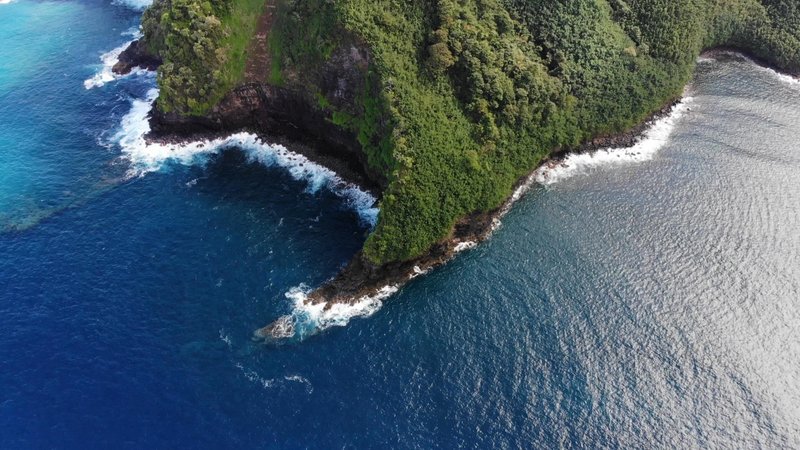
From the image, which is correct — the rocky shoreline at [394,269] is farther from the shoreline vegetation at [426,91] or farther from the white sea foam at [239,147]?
the white sea foam at [239,147]

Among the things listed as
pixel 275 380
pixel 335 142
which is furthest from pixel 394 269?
pixel 335 142

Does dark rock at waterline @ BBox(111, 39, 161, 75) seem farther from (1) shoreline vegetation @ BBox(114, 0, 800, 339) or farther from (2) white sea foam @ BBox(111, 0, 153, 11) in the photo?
(2) white sea foam @ BBox(111, 0, 153, 11)

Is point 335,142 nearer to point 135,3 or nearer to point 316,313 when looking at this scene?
point 316,313

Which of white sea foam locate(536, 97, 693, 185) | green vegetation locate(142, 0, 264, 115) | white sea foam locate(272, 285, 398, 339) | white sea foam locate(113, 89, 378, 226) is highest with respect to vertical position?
green vegetation locate(142, 0, 264, 115)

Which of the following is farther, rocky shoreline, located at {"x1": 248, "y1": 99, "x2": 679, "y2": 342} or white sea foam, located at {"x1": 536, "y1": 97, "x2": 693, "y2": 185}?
white sea foam, located at {"x1": 536, "y1": 97, "x2": 693, "y2": 185}

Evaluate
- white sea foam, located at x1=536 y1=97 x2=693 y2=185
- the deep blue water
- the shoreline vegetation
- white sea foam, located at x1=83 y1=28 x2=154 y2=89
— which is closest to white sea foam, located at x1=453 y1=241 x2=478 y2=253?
the shoreline vegetation

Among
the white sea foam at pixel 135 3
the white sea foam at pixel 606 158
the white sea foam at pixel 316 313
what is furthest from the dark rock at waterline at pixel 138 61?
the white sea foam at pixel 606 158
